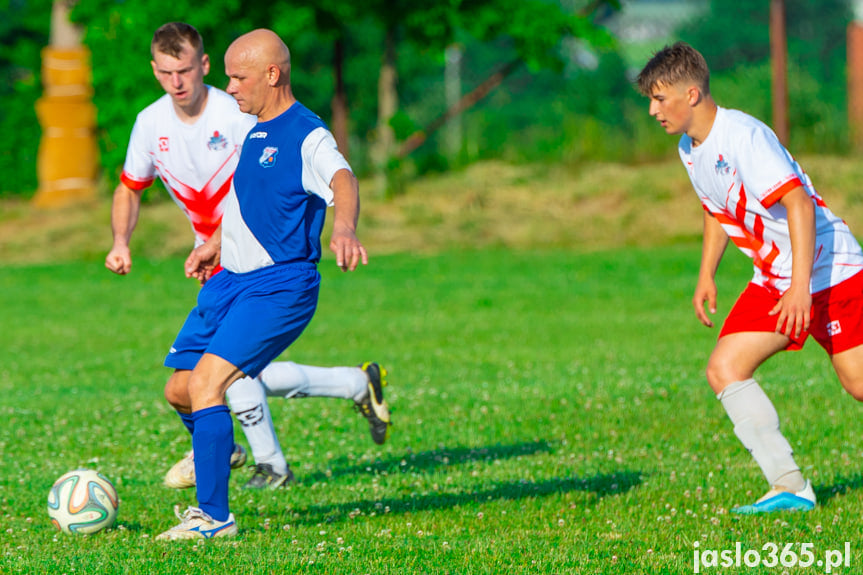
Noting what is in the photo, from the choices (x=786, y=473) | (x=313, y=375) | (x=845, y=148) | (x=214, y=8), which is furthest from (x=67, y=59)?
(x=786, y=473)

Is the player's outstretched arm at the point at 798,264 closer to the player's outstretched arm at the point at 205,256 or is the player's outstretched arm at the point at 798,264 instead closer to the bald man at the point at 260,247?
the bald man at the point at 260,247

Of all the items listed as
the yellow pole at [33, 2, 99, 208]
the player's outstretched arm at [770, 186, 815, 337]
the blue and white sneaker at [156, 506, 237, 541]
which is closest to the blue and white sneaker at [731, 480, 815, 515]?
the player's outstretched arm at [770, 186, 815, 337]

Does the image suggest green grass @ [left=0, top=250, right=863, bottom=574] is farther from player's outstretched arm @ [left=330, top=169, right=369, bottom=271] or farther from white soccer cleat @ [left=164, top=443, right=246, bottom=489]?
player's outstretched arm @ [left=330, top=169, right=369, bottom=271]

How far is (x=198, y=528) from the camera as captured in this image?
18.8 feet

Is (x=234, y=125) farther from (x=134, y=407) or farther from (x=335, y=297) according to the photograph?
(x=335, y=297)

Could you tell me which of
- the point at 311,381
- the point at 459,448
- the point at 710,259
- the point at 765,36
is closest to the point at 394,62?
the point at 459,448

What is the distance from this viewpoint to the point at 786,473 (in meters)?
6.30

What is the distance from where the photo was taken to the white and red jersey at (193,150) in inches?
275

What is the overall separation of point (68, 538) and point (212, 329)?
4.14ft

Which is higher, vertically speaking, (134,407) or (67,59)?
(67,59)

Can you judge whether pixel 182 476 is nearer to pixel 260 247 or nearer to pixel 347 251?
pixel 260 247

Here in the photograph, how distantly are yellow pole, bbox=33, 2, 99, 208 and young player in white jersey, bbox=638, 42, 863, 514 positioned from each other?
90.8ft

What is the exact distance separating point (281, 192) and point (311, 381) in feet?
6.55

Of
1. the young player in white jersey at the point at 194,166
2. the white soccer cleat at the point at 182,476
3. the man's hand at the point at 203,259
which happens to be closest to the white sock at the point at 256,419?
the young player in white jersey at the point at 194,166
